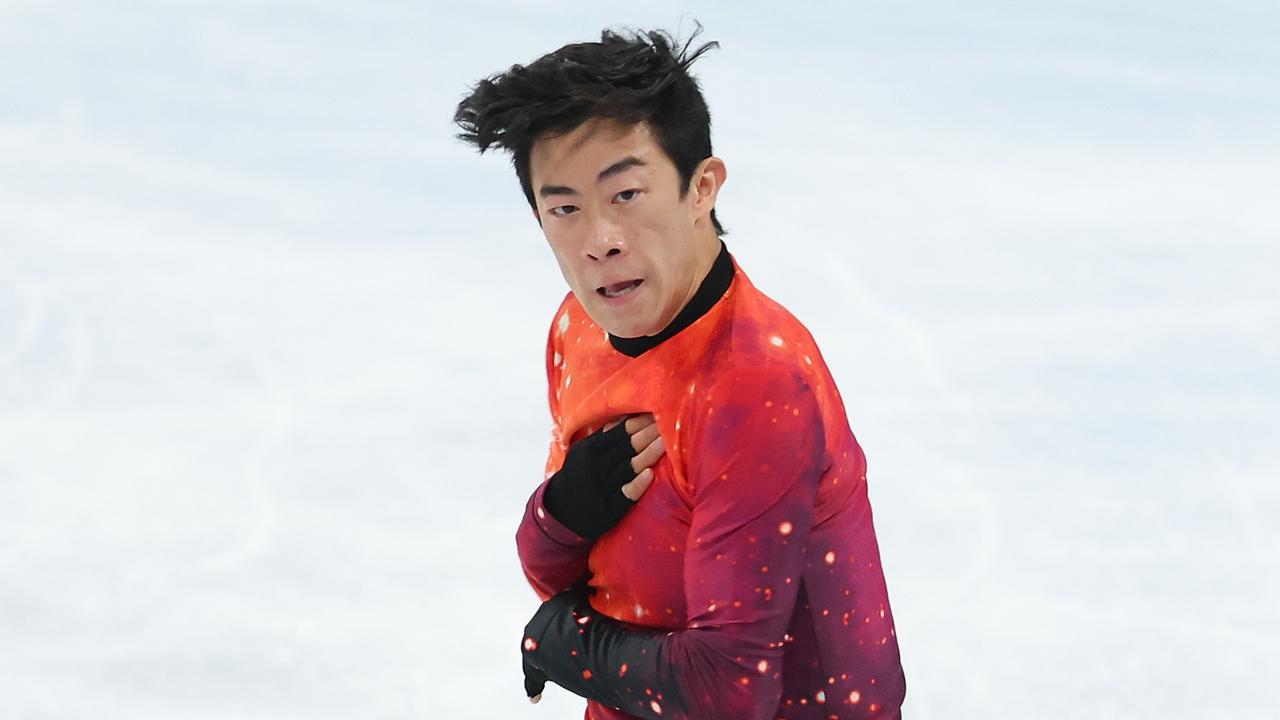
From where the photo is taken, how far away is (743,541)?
240cm

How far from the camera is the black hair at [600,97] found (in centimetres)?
247

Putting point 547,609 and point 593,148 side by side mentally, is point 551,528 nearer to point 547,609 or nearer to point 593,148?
point 547,609

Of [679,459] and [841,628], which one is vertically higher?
[679,459]

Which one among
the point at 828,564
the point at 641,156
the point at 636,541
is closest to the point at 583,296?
the point at 641,156

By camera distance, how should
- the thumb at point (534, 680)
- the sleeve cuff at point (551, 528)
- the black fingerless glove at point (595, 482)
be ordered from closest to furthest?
the black fingerless glove at point (595, 482), the sleeve cuff at point (551, 528), the thumb at point (534, 680)

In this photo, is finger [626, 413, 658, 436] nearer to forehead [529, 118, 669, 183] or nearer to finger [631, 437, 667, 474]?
finger [631, 437, 667, 474]

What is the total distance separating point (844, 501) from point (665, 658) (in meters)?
0.42

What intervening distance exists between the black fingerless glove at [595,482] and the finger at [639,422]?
0.01 metres

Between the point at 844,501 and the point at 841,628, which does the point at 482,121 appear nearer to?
the point at 844,501

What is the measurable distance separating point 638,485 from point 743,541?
0.84 feet

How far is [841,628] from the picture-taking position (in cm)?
256

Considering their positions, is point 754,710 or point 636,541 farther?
point 636,541

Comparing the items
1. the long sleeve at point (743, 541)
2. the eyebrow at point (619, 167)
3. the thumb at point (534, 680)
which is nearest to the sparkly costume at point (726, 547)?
the long sleeve at point (743, 541)

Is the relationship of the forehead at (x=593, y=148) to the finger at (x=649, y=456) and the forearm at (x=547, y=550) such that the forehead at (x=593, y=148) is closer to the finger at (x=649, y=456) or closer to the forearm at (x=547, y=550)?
the finger at (x=649, y=456)
